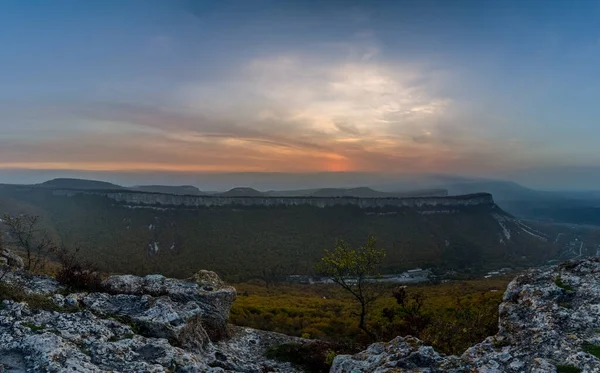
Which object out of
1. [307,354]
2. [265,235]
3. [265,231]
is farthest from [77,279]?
[265,231]

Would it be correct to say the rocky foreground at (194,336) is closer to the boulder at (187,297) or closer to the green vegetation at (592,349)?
the green vegetation at (592,349)

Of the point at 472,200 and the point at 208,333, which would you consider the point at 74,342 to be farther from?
the point at 472,200

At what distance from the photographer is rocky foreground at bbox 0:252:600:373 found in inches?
353

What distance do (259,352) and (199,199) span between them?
368 ft

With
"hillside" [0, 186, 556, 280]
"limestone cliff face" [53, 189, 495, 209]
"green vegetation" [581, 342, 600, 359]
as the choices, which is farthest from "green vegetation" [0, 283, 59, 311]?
"limestone cliff face" [53, 189, 495, 209]

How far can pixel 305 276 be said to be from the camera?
98.5 metres

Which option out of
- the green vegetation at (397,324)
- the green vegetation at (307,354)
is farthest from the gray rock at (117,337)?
the green vegetation at (397,324)

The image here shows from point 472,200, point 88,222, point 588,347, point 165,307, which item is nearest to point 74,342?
point 165,307

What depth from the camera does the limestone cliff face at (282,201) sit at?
120938 mm

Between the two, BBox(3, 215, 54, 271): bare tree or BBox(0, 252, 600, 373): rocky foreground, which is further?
BBox(3, 215, 54, 271): bare tree

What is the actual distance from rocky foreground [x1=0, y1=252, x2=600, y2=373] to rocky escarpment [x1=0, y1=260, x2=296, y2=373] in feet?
0.11

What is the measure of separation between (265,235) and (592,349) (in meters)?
108

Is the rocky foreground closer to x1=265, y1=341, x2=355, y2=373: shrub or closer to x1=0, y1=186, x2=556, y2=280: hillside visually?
x1=265, y1=341, x2=355, y2=373: shrub

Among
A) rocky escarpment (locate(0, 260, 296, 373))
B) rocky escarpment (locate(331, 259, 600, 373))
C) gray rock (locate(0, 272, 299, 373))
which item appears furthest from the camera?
rocky escarpment (locate(0, 260, 296, 373))
